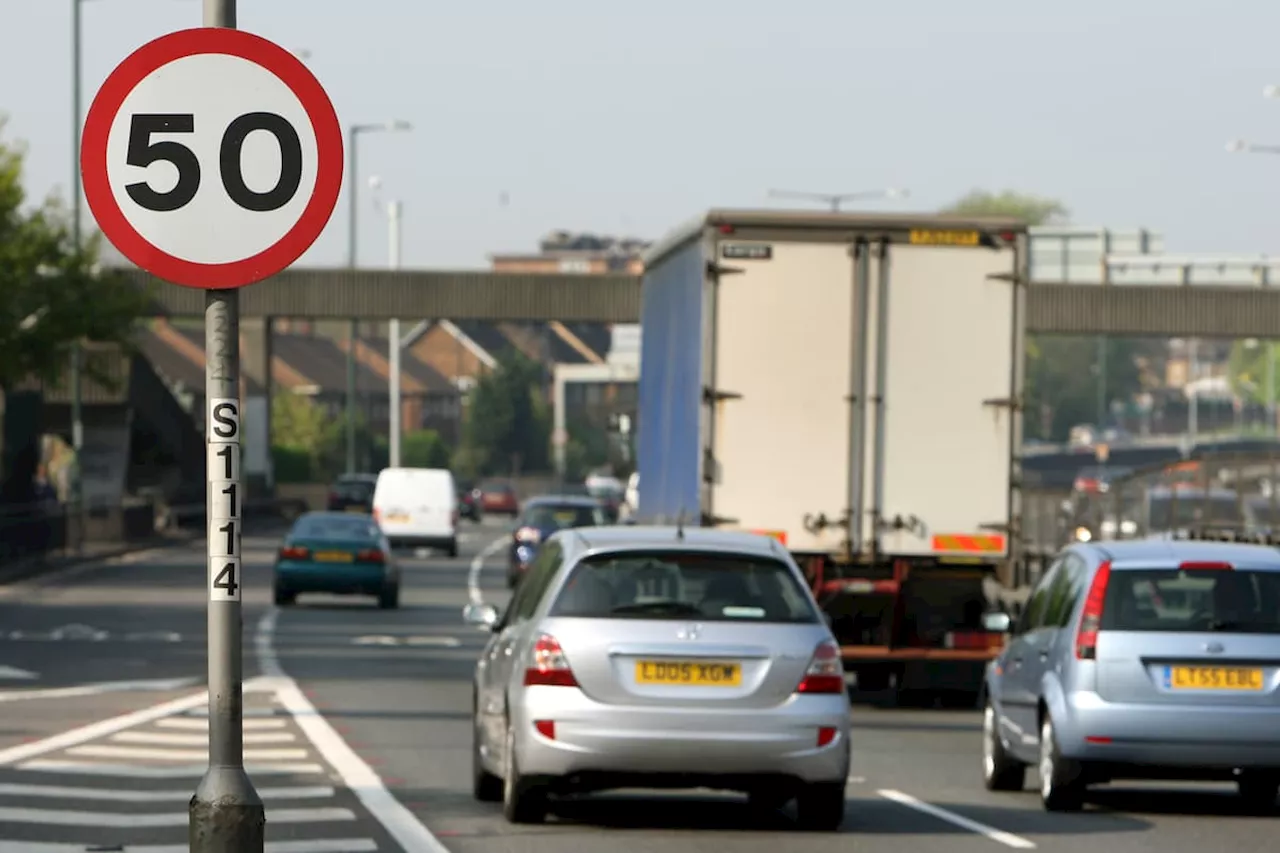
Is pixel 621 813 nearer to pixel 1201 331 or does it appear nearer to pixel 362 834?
pixel 362 834

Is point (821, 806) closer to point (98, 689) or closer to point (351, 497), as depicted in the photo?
point (98, 689)

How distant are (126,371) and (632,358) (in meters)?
90.6

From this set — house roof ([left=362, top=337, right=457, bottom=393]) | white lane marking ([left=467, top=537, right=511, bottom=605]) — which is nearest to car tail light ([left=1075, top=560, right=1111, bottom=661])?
white lane marking ([left=467, top=537, right=511, bottom=605])

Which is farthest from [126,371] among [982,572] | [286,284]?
[982,572]

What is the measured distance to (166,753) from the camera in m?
17.0

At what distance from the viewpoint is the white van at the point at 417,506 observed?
60.3 meters

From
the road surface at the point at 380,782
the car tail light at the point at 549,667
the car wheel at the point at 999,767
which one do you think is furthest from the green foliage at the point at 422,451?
the car tail light at the point at 549,667

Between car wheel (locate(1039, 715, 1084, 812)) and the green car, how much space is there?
24494mm

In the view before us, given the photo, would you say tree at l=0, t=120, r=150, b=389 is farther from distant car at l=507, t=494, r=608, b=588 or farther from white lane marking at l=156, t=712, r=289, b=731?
white lane marking at l=156, t=712, r=289, b=731

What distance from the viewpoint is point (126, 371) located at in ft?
222

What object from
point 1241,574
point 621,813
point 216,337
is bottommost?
point 621,813

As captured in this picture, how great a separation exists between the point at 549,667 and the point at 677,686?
1.98ft

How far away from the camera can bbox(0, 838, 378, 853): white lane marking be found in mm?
11875

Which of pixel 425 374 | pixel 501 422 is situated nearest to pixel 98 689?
A: pixel 501 422
